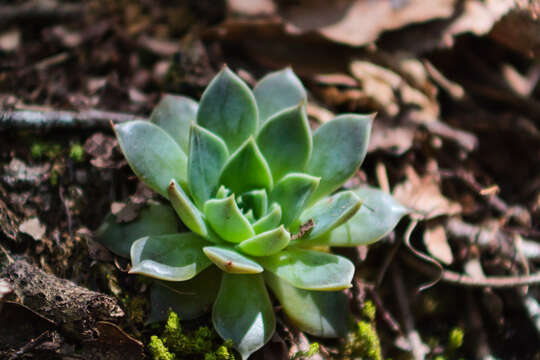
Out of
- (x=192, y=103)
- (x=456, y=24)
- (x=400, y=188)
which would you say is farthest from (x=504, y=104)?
(x=192, y=103)

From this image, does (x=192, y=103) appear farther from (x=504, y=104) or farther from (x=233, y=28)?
(x=504, y=104)

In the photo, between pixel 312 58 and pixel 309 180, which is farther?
pixel 312 58

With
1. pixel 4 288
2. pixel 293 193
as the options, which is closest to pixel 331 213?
pixel 293 193

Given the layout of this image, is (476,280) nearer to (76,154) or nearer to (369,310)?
(369,310)

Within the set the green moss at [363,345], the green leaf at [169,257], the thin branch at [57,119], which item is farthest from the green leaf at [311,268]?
the thin branch at [57,119]

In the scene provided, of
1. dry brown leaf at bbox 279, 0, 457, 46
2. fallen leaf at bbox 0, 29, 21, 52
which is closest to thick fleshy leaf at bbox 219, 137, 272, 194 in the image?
dry brown leaf at bbox 279, 0, 457, 46

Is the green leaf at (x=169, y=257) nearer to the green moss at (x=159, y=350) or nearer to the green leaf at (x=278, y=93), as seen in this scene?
the green moss at (x=159, y=350)

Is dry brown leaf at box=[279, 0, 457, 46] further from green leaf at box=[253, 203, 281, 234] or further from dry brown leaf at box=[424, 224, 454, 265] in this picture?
green leaf at box=[253, 203, 281, 234]
